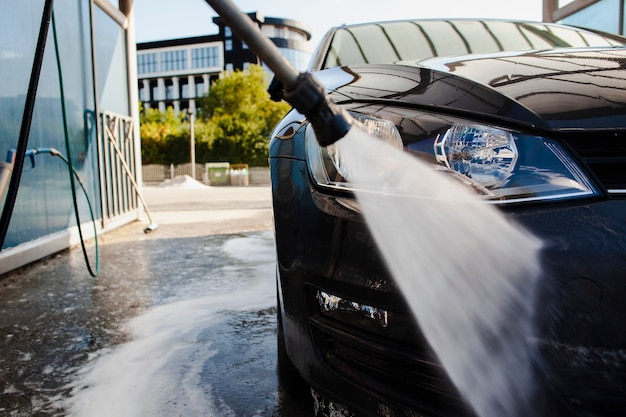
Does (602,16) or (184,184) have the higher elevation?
(602,16)

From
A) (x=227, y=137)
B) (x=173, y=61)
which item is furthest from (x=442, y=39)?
(x=173, y=61)

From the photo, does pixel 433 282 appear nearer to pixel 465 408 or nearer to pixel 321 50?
pixel 465 408

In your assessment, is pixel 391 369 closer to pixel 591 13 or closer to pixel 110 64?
pixel 110 64

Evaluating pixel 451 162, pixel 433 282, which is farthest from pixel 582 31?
pixel 433 282

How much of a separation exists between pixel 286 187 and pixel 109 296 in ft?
7.55

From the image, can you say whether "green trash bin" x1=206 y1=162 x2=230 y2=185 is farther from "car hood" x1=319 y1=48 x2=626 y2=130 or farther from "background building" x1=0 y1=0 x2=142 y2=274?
"car hood" x1=319 y1=48 x2=626 y2=130

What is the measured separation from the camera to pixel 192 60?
76.1m

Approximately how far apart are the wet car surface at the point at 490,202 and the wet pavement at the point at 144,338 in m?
0.67

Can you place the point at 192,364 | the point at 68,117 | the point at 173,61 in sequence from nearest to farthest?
the point at 192,364, the point at 68,117, the point at 173,61

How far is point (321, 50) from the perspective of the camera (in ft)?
8.77

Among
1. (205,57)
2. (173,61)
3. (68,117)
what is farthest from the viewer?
(173,61)

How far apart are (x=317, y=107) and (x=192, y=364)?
63.2 inches

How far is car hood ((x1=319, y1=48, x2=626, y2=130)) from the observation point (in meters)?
1.21

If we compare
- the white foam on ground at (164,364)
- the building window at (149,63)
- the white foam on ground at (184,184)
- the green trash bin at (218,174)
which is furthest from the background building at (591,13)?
the building window at (149,63)
